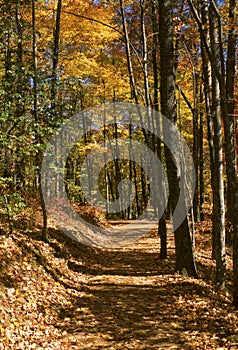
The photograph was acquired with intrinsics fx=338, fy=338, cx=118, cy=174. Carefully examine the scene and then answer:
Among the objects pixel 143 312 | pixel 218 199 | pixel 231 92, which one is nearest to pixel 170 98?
pixel 218 199

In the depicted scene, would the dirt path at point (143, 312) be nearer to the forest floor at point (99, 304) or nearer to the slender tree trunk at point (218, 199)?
the forest floor at point (99, 304)

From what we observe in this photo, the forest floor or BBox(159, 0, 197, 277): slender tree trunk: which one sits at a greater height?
BBox(159, 0, 197, 277): slender tree trunk

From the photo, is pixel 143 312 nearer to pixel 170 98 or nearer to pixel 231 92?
pixel 170 98

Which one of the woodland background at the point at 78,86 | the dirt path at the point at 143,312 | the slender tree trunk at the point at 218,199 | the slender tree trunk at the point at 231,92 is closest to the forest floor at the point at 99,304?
the dirt path at the point at 143,312

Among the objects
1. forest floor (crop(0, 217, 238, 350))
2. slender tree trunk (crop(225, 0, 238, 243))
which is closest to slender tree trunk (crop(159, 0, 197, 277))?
forest floor (crop(0, 217, 238, 350))

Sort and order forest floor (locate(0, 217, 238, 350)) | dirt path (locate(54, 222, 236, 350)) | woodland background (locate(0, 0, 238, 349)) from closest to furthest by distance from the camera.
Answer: forest floor (locate(0, 217, 238, 350)) → dirt path (locate(54, 222, 236, 350)) → woodland background (locate(0, 0, 238, 349))

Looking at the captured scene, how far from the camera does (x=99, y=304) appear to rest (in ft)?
25.7

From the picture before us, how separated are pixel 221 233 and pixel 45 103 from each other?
620 cm

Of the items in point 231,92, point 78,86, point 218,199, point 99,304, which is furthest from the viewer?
point 231,92

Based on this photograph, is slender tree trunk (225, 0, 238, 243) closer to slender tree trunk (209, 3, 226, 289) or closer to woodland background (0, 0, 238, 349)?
woodland background (0, 0, 238, 349)

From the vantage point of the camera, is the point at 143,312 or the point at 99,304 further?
the point at 99,304

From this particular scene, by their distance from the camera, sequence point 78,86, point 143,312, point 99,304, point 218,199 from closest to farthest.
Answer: point 143,312, point 99,304, point 218,199, point 78,86

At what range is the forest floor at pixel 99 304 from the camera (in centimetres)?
584

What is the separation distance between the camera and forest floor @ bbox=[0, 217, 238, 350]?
5.84 meters
